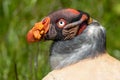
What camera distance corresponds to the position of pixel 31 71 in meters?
4.98

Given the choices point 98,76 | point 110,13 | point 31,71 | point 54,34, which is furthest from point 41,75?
point 110,13

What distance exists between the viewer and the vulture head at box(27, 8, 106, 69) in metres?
4.12

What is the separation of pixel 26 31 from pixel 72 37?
6.07 ft

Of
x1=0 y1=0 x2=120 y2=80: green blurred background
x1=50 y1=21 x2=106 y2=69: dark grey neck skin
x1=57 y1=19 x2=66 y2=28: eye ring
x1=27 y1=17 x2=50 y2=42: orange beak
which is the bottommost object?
x1=0 y1=0 x2=120 y2=80: green blurred background

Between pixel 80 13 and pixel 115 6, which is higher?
pixel 80 13

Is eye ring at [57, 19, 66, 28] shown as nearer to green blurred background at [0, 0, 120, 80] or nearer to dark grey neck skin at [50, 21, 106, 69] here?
dark grey neck skin at [50, 21, 106, 69]

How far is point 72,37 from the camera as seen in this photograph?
4199mm

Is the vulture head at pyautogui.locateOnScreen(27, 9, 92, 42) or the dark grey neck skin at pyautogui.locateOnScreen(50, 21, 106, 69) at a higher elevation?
the vulture head at pyautogui.locateOnScreen(27, 9, 92, 42)

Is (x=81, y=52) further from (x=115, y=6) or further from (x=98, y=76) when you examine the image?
(x=115, y=6)

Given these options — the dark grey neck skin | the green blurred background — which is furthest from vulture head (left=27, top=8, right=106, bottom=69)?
the green blurred background

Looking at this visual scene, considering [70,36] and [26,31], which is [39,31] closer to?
[70,36]

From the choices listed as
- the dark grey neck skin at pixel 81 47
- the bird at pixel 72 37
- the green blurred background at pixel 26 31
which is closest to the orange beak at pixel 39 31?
the bird at pixel 72 37

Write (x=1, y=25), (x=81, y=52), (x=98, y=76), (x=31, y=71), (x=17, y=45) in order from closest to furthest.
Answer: (x=98, y=76) → (x=81, y=52) → (x=31, y=71) → (x=17, y=45) → (x=1, y=25)

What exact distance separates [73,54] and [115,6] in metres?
3.05
